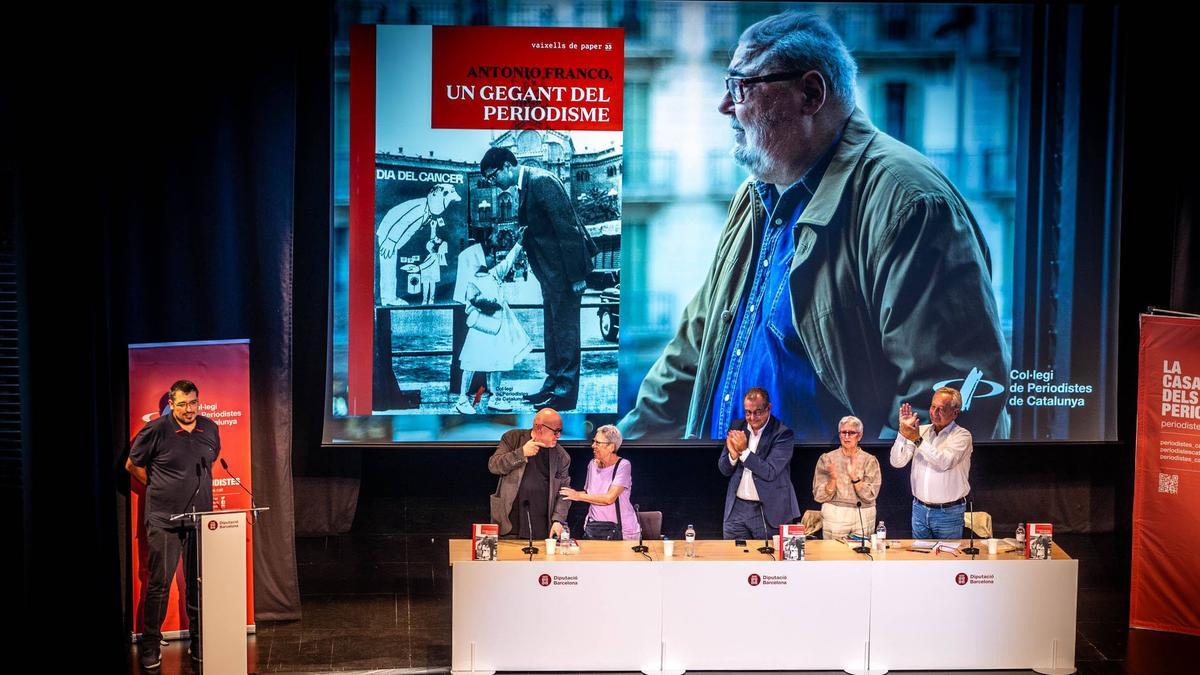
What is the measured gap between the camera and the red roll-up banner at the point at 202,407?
22.9ft

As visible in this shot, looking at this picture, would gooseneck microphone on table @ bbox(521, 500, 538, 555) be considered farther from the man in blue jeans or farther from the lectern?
the man in blue jeans

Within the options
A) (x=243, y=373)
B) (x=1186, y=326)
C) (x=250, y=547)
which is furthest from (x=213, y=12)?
(x=1186, y=326)

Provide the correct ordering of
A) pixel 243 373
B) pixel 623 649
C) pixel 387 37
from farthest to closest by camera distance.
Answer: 1. pixel 387 37
2. pixel 243 373
3. pixel 623 649

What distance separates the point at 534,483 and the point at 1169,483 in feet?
11.8

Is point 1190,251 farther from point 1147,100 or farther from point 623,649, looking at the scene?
point 623,649

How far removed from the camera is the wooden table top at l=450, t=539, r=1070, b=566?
21.8ft

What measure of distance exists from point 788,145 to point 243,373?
3491mm

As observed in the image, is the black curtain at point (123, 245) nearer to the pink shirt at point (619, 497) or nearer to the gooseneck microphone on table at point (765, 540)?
the pink shirt at point (619, 497)

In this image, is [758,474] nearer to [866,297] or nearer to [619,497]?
[619,497]

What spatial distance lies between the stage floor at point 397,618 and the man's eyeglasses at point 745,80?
134 inches

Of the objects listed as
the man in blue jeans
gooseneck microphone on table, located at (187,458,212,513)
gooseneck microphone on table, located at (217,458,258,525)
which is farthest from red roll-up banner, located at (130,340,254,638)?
the man in blue jeans

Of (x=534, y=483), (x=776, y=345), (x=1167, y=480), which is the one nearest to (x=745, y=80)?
(x=776, y=345)

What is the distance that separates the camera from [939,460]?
7133mm

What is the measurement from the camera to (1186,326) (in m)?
7.37
